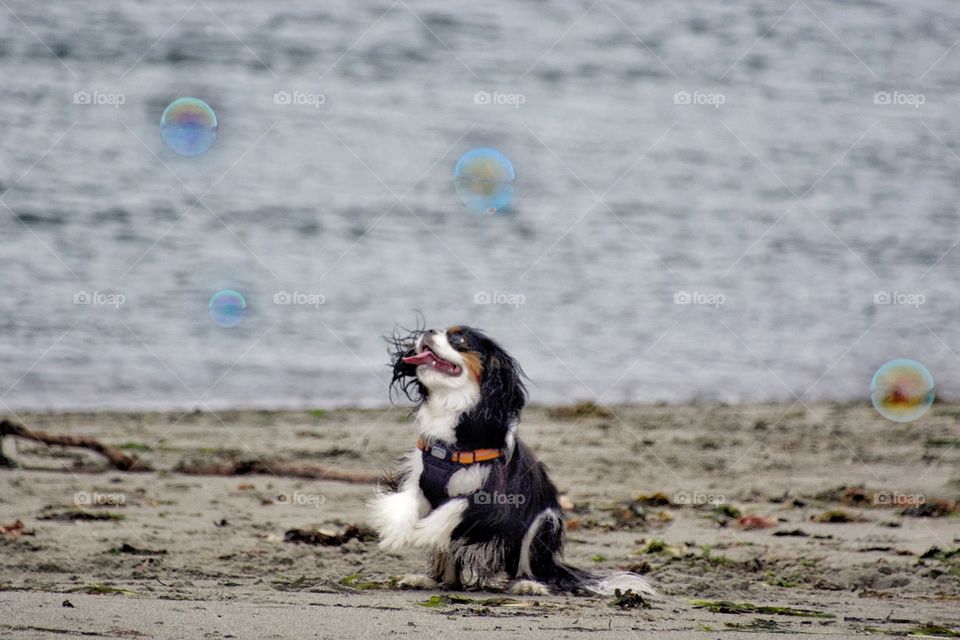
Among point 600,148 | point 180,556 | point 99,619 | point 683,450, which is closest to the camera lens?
point 99,619

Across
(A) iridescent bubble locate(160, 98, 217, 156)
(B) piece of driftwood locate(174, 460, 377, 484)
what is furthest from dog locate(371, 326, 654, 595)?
(A) iridescent bubble locate(160, 98, 217, 156)

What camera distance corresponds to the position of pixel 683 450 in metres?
9.44

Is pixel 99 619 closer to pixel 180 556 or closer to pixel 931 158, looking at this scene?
pixel 180 556

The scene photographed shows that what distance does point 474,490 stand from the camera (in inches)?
224

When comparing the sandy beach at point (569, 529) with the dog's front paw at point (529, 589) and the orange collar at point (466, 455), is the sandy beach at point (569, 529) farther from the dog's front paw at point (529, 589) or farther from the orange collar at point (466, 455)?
the orange collar at point (466, 455)

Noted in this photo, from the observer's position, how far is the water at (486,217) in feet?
38.4

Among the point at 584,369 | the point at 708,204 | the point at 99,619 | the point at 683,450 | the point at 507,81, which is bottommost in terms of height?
the point at 99,619

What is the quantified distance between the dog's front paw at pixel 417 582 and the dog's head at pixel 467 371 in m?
0.78

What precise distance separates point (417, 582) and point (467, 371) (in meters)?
0.96

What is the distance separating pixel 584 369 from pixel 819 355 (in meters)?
2.26

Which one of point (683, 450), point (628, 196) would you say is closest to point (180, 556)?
point (683, 450)

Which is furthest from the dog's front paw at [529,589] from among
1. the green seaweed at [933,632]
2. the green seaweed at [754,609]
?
the green seaweed at [933,632]

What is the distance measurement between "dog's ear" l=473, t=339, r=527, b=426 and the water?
5194mm

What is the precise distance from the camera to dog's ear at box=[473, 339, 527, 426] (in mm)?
5758
